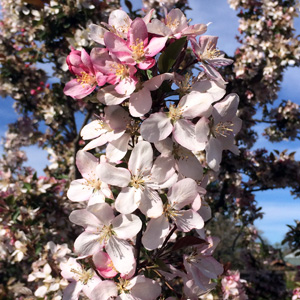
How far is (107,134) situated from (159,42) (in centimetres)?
33

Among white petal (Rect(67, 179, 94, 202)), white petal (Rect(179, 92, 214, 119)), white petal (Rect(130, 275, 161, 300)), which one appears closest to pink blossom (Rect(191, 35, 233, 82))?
white petal (Rect(179, 92, 214, 119))

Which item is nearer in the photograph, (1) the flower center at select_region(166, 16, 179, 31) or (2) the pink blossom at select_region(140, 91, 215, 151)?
(2) the pink blossom at select_region(140, 91, 215, 151)

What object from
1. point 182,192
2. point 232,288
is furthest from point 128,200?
point 232,288

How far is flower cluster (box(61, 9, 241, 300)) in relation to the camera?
101cm

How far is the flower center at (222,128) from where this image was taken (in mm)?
1068

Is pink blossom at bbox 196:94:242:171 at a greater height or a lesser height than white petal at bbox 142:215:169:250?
greater

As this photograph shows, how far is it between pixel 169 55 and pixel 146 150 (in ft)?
1.00

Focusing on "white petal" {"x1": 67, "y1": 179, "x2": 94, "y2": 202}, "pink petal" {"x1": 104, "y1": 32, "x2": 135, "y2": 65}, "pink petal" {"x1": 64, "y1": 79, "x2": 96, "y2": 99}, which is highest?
"pink petal" {"x1": 104, "y1": 32, "x2": 135, "y2": 65}

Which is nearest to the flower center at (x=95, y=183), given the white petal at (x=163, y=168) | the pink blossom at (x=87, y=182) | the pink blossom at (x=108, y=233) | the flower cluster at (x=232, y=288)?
the pink blossom at (x=87, y=182)

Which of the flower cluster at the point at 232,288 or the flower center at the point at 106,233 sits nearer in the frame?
the flower center at the point at 106,233

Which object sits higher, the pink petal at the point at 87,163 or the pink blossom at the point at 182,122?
the pink blossom at the point at 182,122

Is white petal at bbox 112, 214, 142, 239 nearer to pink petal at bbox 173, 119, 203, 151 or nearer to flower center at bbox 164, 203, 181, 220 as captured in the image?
flower center at bbox 164, 203, 181, 220

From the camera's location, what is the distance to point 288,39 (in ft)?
15.6

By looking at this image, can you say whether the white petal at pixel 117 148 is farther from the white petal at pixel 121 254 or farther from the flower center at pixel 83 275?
the flower center at pixel 83 275
